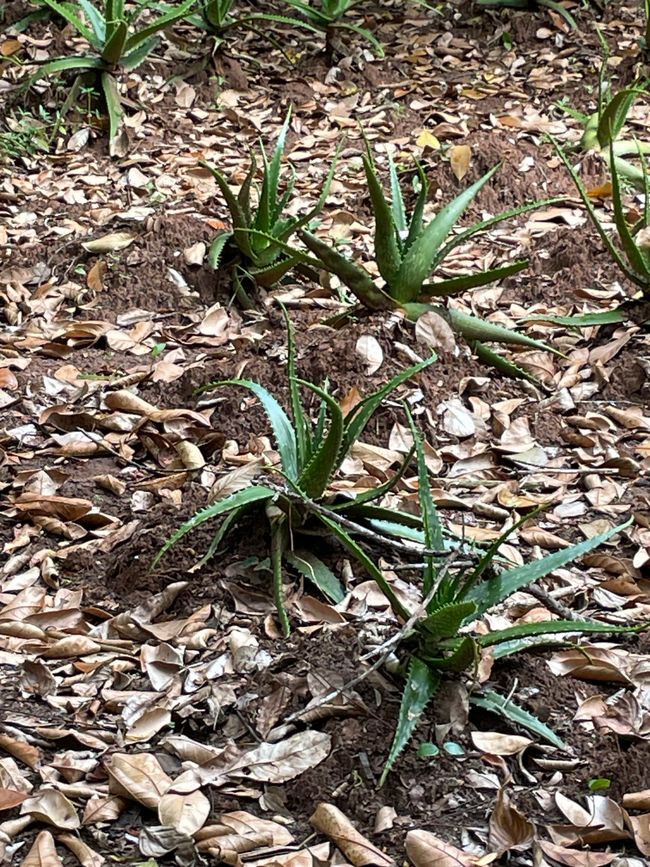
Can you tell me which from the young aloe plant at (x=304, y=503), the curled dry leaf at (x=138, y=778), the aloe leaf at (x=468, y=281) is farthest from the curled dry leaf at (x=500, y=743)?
the aloe leaf at (x=468, y=281)

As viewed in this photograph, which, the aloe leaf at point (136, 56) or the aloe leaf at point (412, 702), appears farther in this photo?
the aloe leaf at point (136, 56)

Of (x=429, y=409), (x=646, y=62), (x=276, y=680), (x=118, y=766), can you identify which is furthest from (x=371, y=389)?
(x=646, y=62)

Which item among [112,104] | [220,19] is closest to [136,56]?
[112,104]

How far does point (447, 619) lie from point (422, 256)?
1.52 metres

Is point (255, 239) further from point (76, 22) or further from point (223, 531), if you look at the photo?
point (76, 22)

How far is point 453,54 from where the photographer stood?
19.6 ft

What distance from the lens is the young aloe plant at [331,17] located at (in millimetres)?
5660

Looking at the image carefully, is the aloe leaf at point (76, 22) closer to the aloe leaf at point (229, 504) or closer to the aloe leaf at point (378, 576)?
the aloe leaf at point (229, 504)

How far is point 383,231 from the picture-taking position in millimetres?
3203

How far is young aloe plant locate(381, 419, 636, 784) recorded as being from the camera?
Result: 2016mm

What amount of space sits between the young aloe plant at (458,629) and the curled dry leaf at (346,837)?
10 centimetres

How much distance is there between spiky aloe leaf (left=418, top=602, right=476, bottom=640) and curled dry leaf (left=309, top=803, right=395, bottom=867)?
1.16 ft

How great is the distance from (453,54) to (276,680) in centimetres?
→ 453

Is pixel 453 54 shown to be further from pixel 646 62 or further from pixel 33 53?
pixel 33 53
